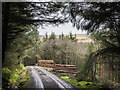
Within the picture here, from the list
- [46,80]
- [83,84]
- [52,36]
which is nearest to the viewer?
[83,84]

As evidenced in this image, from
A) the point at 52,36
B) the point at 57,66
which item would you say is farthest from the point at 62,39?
the point at 57,66

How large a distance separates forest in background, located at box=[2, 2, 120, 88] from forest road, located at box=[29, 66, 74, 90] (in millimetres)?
226

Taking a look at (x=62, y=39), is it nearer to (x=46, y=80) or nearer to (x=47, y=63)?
(x=47, y=63)

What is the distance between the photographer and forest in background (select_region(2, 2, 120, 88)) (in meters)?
2.17

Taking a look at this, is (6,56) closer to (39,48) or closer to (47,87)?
(39,48)

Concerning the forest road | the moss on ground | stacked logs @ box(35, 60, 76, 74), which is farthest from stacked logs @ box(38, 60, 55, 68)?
the moss on ground

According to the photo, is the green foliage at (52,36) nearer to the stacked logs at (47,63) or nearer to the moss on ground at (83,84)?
the stacked logs at (47,63)

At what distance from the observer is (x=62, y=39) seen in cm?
247

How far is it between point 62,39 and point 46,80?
95cm

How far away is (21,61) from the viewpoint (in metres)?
2.50

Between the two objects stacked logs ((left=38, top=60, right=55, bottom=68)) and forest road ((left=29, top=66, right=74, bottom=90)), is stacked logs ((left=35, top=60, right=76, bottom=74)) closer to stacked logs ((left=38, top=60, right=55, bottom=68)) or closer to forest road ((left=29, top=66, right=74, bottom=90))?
stacked logs ((left=38, top=60, right=55, bottom=68))

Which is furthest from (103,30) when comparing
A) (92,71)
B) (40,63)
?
(40,63)

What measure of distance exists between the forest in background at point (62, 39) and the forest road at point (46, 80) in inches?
8.9

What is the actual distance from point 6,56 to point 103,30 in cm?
215
